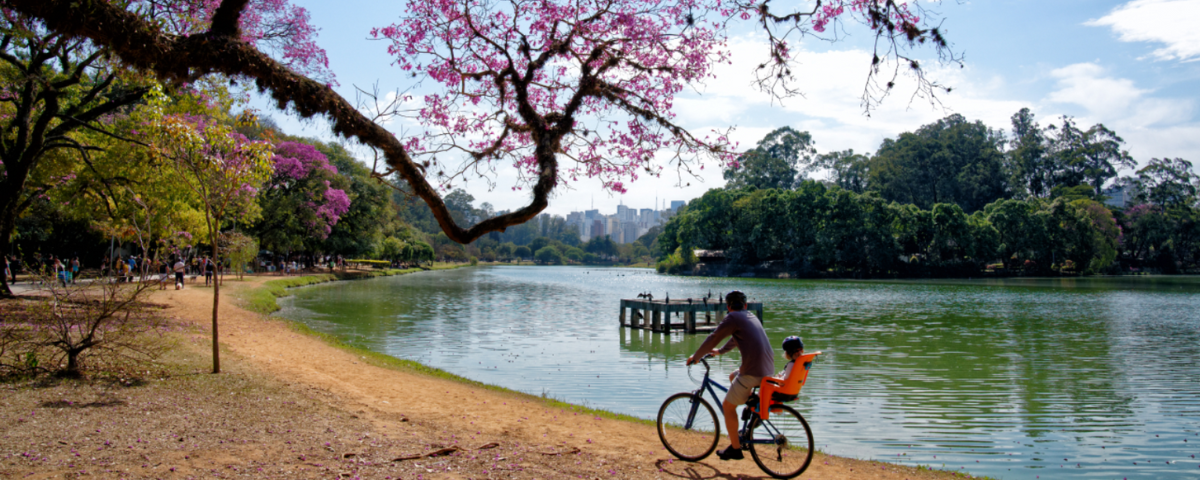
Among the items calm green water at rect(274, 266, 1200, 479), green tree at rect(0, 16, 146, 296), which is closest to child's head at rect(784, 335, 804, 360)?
calm green water at rect(274, 266, 1200, 479)

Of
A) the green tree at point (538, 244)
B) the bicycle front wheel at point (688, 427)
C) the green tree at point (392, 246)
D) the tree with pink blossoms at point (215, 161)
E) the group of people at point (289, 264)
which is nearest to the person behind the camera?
the bicycle front wheel at point (688, 427)

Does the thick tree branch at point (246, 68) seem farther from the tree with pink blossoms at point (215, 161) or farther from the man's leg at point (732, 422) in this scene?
the tree with pink blossoms at point (215, 161)

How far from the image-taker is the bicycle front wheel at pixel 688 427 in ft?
19.0

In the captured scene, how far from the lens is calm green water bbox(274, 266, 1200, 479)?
322 inches

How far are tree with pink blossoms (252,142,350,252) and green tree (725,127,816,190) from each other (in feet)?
210

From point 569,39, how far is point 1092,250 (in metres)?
76.8

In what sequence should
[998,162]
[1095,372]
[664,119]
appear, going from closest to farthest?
[664,119] < [1095,372] < [998,162]

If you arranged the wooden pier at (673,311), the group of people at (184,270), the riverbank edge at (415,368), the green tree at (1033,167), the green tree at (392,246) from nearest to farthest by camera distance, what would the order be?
the riverbank edge at (415,368)
the group of people at (184,270)
the wooden pier at (673,311)
the green tree at (392,246)
the green tree at (1033,167)

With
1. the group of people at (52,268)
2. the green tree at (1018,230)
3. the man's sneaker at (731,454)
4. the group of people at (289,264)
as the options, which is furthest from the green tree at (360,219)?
the green tree at (1018,230)

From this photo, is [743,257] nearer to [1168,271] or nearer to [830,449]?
[1168,271]

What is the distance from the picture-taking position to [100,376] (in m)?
7.84

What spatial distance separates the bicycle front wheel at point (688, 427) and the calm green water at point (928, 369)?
2800 millimetres

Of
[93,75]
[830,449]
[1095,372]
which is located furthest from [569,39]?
[93,75]

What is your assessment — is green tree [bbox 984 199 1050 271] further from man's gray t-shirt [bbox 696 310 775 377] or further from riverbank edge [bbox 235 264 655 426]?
man's gray t-shirt [bbox 696 310 775 377]
